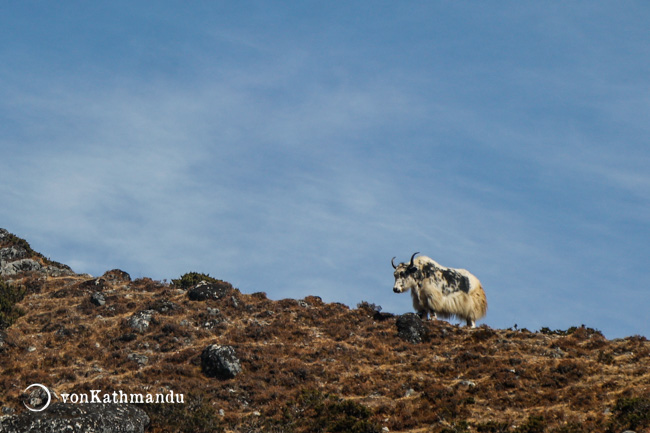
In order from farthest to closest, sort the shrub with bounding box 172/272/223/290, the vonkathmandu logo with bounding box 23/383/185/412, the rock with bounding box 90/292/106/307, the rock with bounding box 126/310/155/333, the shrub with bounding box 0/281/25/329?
the shrub with bounding box 172/272/223/290, the rock with bounding box 90/292/106/307, the shrub with bounding box 0/281/25/329, the rock with bounding box 126/310/155/333, the vonkathmandu logo with bounding box 23/383/185/412

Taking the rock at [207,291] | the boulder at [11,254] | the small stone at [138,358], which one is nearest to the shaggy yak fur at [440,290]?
the rock at [207,291]

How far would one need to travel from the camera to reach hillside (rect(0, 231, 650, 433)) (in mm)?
20000

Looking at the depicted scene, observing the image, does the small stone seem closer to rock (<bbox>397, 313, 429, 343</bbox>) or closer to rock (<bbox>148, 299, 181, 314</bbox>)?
rock (<bbox>148, 299, 181, 314</bbox>)

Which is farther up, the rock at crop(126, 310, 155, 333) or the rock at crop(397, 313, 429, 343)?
the rock at crop(397, 313, 429, 343)

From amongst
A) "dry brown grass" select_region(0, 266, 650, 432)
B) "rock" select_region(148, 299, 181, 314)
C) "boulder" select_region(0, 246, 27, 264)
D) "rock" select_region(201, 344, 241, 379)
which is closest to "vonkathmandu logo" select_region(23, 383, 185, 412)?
"dry brown grass" select_region(0, 266, 650, 432)

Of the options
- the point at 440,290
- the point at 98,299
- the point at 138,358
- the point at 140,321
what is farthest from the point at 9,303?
the point at 440,290

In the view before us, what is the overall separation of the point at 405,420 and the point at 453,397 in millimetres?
2097

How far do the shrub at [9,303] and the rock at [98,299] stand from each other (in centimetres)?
316

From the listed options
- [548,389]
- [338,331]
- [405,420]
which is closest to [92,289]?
[338,331]

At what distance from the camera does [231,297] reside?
110 feet

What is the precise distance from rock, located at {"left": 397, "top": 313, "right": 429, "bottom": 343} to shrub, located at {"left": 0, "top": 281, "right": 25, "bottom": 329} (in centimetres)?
1744

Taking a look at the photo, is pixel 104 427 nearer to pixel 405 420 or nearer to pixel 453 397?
pixel 405 420

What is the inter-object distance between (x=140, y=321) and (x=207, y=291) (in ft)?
14.9

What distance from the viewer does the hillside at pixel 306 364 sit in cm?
2000
